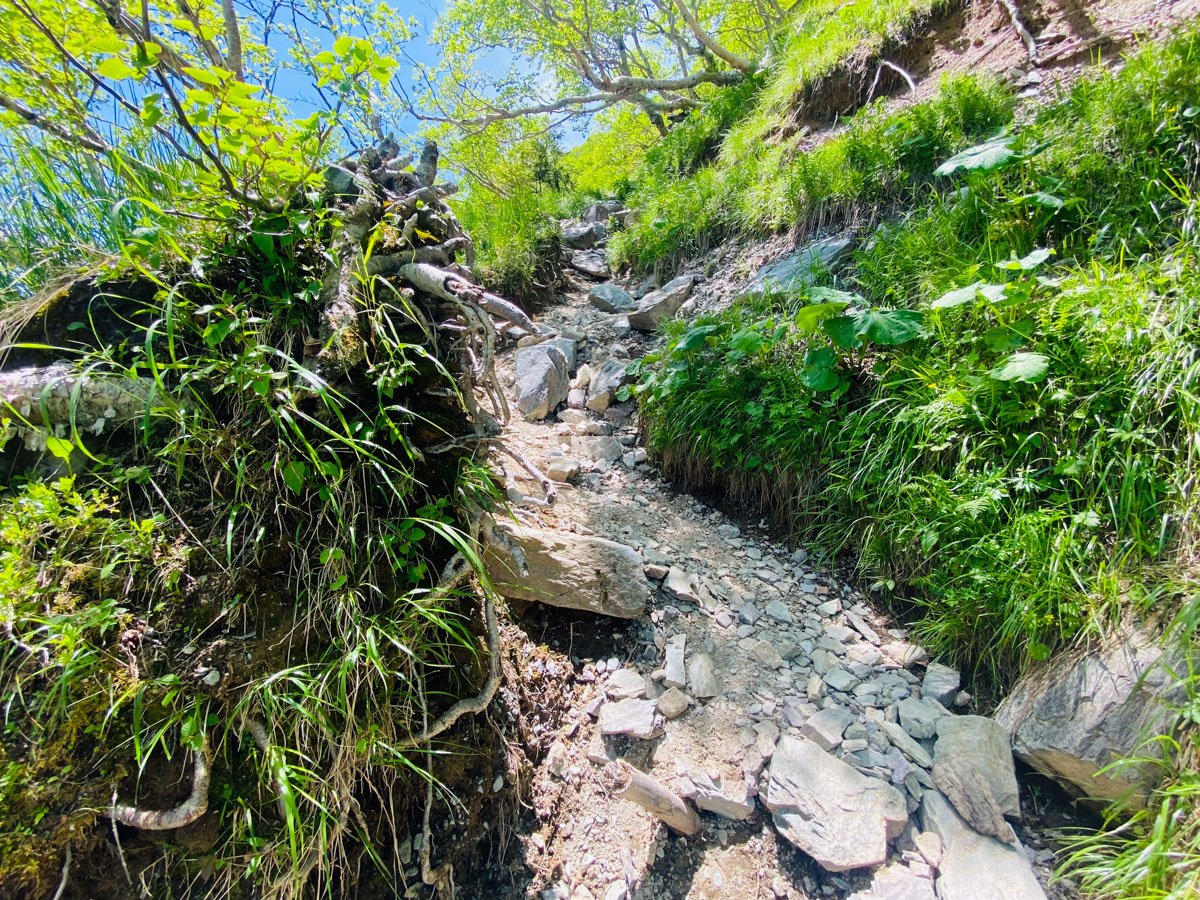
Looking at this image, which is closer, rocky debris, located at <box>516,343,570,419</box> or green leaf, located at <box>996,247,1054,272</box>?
green leaf, located at <box>996,247,1054,272</box>

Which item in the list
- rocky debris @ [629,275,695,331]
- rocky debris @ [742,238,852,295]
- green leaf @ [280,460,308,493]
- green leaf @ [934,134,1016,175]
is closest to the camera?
green leaf @ [280,460,308,493]

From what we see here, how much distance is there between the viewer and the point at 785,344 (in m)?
3.41

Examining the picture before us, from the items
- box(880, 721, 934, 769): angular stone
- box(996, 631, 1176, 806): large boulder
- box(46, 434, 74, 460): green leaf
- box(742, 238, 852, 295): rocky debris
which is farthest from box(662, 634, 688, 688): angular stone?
box(742, 238, 852, 295): rocky debris

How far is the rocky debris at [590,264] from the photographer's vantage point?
649 centimetres

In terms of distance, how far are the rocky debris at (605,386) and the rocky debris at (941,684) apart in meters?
2.80

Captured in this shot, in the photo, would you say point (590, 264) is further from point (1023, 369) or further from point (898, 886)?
point (898, 886)

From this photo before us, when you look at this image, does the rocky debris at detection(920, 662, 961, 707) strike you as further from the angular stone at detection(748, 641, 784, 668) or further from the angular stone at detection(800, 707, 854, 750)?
the angular stone at detection(748, 641, 784, 668)

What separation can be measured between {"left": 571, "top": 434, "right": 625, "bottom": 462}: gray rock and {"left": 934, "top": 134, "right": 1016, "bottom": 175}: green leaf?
2631 mm

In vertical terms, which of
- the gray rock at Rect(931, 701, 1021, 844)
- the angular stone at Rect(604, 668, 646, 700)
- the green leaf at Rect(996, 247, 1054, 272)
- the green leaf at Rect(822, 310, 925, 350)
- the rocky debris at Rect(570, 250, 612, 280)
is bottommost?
the gray rock at Rect(931, 701, 1021, 844)

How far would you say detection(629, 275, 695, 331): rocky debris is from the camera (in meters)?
4.82

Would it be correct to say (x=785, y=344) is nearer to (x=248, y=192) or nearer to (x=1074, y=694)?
(x=1074, y=694)

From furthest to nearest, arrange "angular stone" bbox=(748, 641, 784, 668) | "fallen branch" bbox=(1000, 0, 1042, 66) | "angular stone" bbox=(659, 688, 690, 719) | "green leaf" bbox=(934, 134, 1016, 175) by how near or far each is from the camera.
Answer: "fallen branch" bbox=(1000, 0, 1042, 66) < "green leaf" bbox=(934, 134, 1016, 175) < "angular stone" bbox=(748, 641, 784, 668) < "angular stone" bbox=(659, 688, 690, 719)

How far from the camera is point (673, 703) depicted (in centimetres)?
211

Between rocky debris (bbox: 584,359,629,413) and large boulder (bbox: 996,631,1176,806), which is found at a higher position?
rocky debris (bbox: 584,359,629,413)
